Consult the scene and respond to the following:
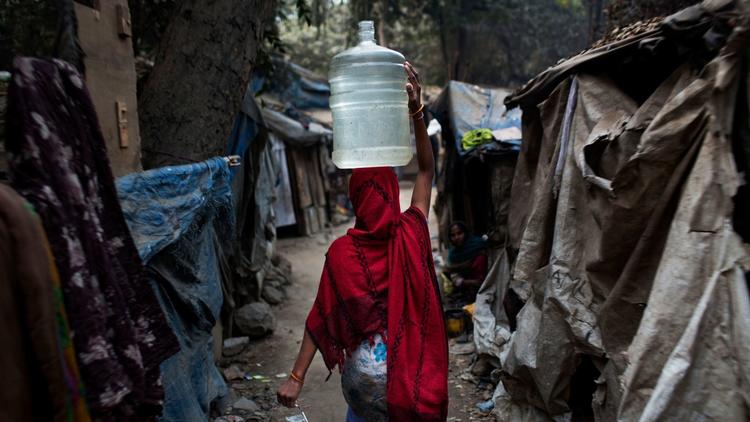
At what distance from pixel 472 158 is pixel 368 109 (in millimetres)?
3511

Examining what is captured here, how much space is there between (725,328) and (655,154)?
0.75 m

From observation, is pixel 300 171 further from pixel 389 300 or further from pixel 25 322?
pixel 25 322

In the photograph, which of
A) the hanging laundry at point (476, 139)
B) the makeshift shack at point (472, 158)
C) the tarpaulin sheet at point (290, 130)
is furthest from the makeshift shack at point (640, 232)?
the tarpaulin sheet at point (290, 130)

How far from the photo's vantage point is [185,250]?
3135 millimetres

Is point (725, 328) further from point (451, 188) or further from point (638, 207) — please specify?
point (451, 188)

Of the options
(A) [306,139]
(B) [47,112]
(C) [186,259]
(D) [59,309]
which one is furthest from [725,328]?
(A) [306,139]

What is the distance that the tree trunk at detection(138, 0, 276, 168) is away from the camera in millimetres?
3520

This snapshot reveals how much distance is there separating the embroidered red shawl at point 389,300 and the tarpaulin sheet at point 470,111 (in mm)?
4923

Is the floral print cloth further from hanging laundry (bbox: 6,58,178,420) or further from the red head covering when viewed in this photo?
hanging laundry (bbox: 6,58,178,420)

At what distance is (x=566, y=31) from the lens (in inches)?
680

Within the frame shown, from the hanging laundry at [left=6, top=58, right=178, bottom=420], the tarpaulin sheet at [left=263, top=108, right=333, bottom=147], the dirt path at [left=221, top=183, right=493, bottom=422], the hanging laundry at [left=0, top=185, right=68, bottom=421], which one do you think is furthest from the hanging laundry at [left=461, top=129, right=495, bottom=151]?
the hanging laundry at [left=0, top=185, right=68, bottom=421]

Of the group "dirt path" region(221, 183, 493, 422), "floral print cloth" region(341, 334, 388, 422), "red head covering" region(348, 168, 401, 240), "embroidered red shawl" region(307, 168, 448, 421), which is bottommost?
"dirt path" region(221, 183, 493, 422)

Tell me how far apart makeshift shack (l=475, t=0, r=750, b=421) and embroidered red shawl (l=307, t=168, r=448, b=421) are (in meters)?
0.78

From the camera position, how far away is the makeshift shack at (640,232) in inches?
78.8
